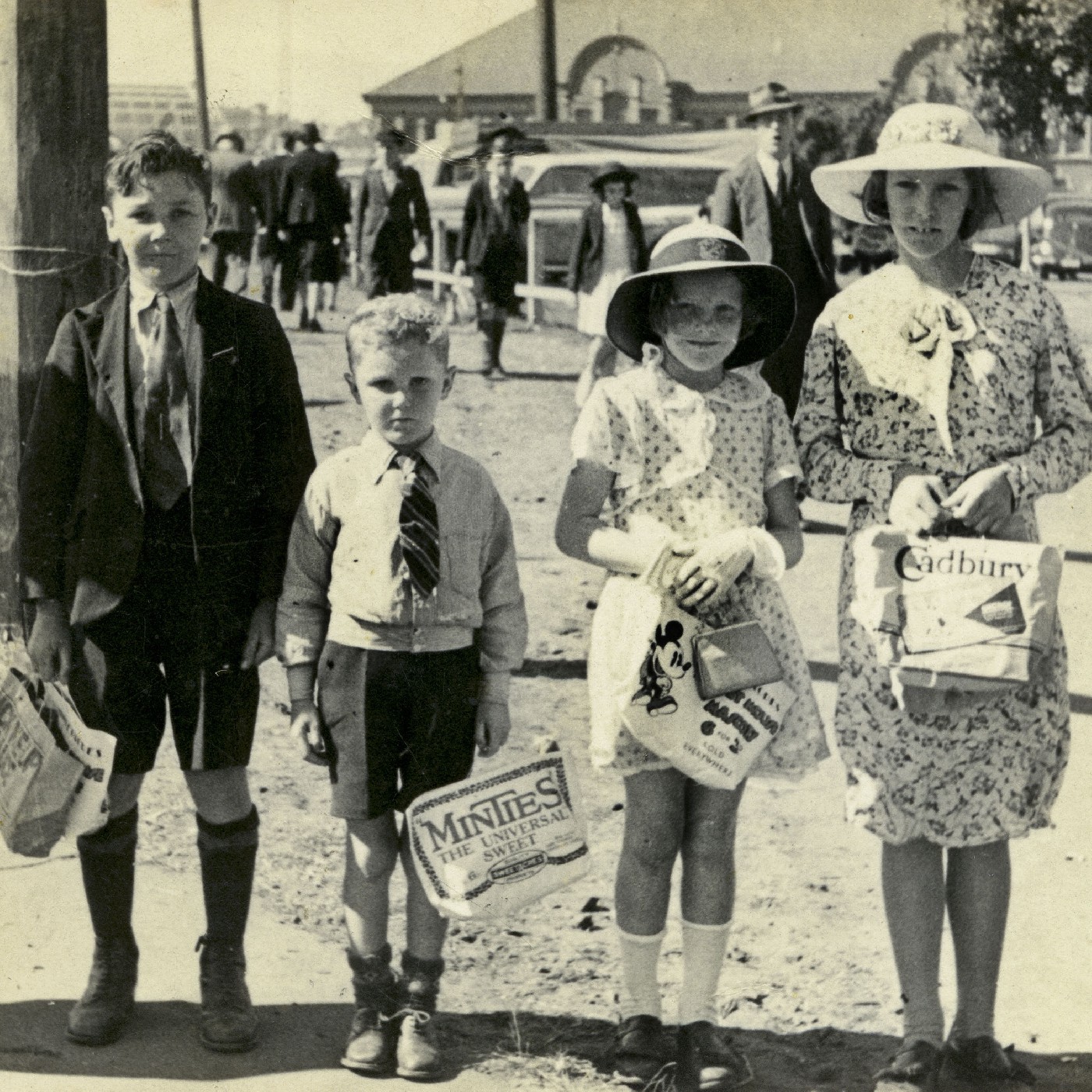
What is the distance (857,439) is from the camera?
3.11 m

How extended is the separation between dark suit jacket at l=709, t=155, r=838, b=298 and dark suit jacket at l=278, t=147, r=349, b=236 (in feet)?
13.2

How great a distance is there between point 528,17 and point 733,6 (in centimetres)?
92

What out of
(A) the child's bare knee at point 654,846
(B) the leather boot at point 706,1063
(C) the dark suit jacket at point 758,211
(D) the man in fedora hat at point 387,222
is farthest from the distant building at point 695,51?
(D) the man in fedora hat at point 387,222

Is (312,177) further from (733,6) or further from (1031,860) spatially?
(1031,860)

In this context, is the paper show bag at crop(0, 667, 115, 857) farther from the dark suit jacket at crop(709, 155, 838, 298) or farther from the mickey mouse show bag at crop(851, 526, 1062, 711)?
the dark suit jacket at crop(709, 155, 838, 298)

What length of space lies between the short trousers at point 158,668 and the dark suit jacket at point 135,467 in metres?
0.04

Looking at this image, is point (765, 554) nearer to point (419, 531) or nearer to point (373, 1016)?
point (419, 531)

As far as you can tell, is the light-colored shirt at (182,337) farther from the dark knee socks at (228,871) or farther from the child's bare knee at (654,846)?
the child's bare knee at (654,846)

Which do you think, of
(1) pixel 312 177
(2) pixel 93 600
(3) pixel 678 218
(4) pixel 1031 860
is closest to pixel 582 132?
(1) pixel 312 177

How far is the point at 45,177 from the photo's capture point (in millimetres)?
3455

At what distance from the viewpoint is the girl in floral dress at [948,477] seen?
2982 mm

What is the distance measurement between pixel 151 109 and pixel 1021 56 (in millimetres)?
3488

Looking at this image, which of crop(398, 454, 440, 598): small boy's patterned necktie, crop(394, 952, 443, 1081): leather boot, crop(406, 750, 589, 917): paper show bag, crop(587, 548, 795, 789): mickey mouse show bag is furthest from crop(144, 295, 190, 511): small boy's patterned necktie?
crop(394, 952, 443, 1081): leather boot

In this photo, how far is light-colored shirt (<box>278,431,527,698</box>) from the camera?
119 inches
